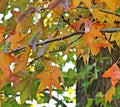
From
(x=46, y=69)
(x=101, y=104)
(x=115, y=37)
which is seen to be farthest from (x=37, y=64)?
(x=101, y=104)

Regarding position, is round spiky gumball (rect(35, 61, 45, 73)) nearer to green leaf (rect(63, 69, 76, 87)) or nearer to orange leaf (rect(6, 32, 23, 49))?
orange leaf (rect(6, 32, 23, 49))

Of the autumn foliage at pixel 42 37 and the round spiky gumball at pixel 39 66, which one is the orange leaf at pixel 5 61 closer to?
the autumn foliage at pixel 42 37

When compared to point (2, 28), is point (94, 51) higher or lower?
lower

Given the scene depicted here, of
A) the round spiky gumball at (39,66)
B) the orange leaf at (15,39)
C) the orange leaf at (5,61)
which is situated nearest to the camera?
the orange leaf at (5,61)

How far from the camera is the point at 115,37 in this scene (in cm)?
141

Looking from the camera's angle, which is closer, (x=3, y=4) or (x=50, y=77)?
(x=3, y=4)

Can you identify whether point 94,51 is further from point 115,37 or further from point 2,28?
point 2,28

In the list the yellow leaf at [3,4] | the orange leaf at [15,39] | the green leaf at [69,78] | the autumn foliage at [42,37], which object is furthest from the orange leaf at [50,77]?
the green leaf at [69,78]

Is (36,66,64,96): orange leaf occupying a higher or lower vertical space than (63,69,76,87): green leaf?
higher

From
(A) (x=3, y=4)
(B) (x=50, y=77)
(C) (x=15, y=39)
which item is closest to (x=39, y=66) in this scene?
(B) (x=50, y=77)

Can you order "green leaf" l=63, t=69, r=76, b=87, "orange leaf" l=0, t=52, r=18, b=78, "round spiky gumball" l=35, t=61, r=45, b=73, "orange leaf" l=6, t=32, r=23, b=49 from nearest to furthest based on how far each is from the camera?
"orange leaf" l=0, t=52, r=18, b=78 → "orange leaf" l=6, t=32, r=23, b=49 → "round spiky gumball" l=35, t=61, r=45, b=73 → "green leaf" l=63, t=69, r=76, b=87

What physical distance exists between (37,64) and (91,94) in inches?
39.1

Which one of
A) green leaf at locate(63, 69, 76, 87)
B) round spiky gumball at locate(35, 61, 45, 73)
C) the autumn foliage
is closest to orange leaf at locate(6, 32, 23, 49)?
the autumn foliage

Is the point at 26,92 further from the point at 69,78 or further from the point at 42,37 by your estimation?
the point at 69,78
